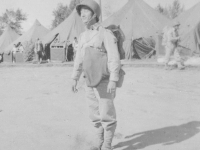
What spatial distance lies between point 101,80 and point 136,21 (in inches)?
578

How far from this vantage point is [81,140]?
3.00 metres

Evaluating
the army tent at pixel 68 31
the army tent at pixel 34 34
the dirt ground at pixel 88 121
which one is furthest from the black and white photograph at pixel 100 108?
the army tent at pixel 34 34

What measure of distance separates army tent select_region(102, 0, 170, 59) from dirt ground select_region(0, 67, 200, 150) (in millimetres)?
10000

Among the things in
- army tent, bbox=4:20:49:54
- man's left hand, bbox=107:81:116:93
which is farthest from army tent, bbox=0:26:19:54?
man's left hand, bbox=107:81:116:93

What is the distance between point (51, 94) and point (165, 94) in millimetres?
2674

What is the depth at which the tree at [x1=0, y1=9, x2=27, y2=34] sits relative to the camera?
51.5 m

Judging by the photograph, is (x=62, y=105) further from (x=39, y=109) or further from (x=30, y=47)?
(x=30, y=47)

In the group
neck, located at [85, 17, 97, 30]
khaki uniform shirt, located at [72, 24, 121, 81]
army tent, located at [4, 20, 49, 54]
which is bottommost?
khaki uniform shirt, located at [72, 24, 121, 81]

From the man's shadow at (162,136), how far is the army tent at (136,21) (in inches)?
486

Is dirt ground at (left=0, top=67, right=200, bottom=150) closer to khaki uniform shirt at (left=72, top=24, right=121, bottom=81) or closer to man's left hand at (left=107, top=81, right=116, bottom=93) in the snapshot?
man's left hand at (left=107, top=81, right=116, bottom=93)

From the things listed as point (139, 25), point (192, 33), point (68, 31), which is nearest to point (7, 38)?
point (68, 31)

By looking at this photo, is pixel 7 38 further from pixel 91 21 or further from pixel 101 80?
pixel 101 80

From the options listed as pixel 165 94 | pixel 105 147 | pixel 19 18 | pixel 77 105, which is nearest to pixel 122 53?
pixel 105 147

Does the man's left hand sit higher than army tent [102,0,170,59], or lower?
lower
